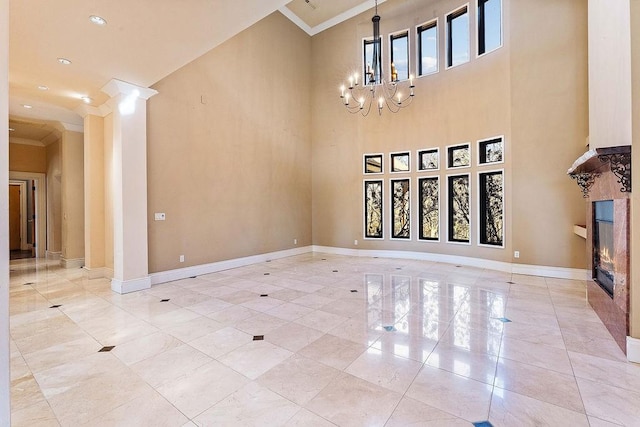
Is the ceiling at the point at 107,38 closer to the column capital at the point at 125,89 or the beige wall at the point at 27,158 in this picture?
the column capital at the point at 125,89

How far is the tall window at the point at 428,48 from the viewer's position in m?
7.14

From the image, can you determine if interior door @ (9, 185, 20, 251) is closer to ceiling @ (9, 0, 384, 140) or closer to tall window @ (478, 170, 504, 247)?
ceiling @ (9, 0, 384, 140)

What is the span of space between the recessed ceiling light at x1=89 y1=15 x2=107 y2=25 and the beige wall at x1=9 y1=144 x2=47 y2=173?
785 centimetres

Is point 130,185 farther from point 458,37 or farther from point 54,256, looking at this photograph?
point 458,37

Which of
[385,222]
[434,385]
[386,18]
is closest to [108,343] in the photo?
[434,385]

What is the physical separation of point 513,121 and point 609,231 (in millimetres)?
3194

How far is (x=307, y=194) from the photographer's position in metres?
8.88

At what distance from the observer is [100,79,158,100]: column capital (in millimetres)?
4616

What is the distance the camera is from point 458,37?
6.84 m

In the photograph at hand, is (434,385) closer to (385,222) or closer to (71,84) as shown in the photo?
(385,222)

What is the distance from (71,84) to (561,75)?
8421 millimetres

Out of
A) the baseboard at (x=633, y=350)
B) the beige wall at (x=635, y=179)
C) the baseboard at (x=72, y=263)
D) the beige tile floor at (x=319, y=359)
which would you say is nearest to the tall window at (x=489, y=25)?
the beige wall at (x=635, y=179)

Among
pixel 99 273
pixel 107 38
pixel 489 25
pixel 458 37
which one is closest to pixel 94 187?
pixel 99 273

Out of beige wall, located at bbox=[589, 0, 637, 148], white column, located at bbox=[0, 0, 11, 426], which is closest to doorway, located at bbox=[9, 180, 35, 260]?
white column, located at bbox=[0, 0, 11, 426]
